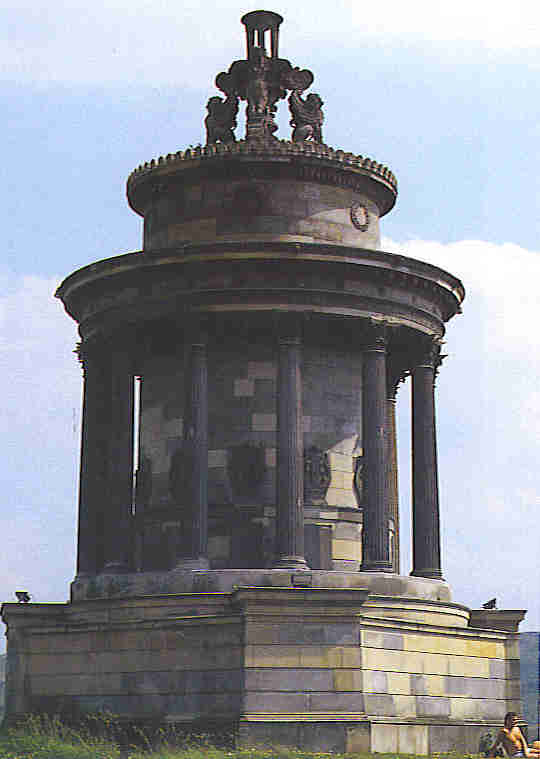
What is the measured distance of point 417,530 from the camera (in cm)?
4309

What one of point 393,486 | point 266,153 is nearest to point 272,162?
point 266,153

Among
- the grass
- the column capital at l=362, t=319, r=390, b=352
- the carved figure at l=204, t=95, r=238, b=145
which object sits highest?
the carved figure at l=204, t=95, r=238, b=145

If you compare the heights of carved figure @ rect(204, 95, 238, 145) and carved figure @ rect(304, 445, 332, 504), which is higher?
carved figure @ rect(204, 95, 238, 145)

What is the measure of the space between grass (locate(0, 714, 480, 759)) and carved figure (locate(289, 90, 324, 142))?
17.3 m

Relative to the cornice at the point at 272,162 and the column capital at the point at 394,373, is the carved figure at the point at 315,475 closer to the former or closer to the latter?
the column capital at the point at 394,373

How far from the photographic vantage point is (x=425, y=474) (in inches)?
1704

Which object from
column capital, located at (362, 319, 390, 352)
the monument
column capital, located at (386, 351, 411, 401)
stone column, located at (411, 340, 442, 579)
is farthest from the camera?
column capital, located at (386, 351, 411, 401)

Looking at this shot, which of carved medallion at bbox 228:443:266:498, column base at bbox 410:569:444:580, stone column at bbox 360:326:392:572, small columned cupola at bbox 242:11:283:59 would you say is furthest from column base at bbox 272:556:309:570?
small columned cupola at bbox 242:11:283:59

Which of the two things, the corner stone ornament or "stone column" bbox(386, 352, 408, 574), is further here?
"stone column" bbox(386, 352, 408, 574)

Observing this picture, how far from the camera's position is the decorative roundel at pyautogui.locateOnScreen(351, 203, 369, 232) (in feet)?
143

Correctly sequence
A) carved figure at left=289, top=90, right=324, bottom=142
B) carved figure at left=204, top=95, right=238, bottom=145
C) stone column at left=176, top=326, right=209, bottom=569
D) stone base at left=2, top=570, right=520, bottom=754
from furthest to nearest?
carved figure at left=204, top=95, right=238, bottom=145
carved figure at left=289, top=90, right=324, bottom=142
stone column at left=176, top=326, right=209, bottom=569
stone base at left=2, top=570, right=520, bottom=754

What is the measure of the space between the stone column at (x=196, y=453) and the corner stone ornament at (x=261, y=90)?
23.6 ft

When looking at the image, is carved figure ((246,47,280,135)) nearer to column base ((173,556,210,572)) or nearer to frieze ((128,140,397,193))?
frieze ((128,140,397,193))

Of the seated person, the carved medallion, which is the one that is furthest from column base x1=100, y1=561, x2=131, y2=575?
the seated person
